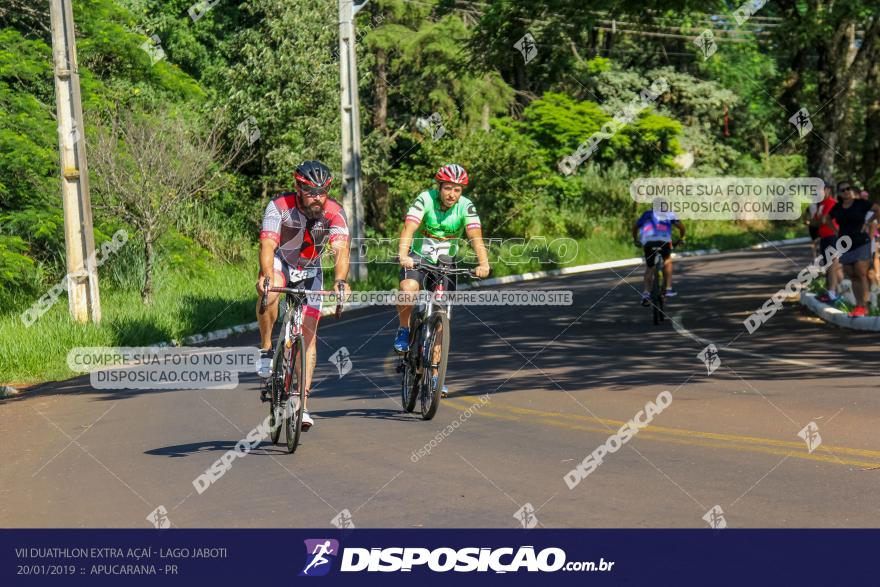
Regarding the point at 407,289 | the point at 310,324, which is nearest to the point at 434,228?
the point at 407,289

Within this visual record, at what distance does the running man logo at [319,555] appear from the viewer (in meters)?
6.40

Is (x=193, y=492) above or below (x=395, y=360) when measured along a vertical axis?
above

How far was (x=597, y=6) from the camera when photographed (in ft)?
73.9

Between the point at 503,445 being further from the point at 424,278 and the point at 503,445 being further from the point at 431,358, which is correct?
the point at 424,278

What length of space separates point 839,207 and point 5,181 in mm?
15174

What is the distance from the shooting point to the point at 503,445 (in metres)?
9.90

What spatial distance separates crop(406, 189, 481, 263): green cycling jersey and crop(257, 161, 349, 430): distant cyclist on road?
1.43m

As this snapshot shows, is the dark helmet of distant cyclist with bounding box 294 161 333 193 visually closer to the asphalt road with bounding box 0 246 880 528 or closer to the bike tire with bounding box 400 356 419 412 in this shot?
the asphalt road with bounding box 0 246 880 528

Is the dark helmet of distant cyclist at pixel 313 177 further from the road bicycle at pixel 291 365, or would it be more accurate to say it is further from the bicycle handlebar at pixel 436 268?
the bicycle handlebar at pixel 436 268

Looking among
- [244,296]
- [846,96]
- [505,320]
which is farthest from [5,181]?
[846,96]

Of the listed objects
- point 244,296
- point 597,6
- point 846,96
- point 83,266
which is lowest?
point 244,296

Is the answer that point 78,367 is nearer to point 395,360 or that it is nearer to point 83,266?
point 83,266

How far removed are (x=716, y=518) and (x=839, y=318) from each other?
12.7m

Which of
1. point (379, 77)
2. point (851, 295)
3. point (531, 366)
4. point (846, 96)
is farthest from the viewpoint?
point (379, 77)
